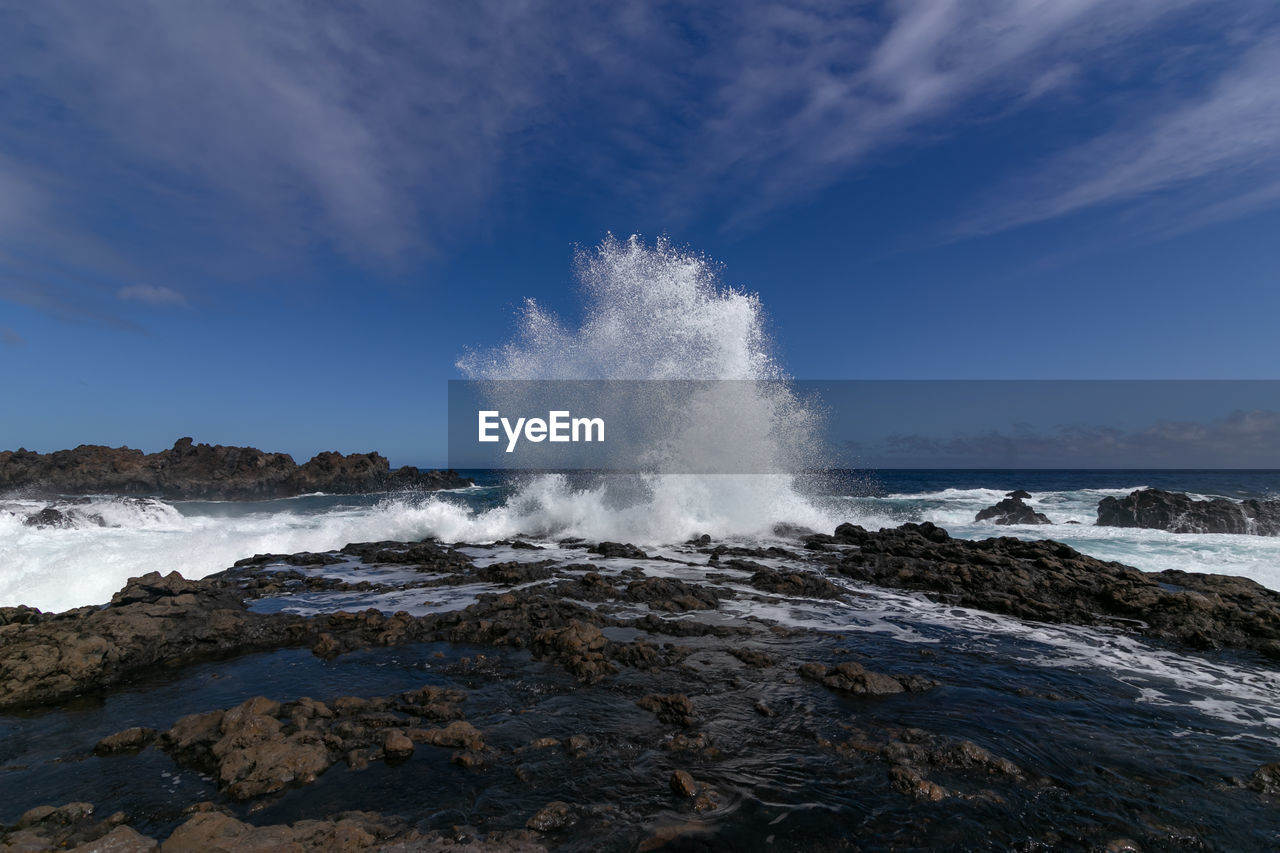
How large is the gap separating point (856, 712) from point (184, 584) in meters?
14.9

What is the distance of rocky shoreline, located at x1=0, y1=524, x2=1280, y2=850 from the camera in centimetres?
518

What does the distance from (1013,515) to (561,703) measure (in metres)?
36.0

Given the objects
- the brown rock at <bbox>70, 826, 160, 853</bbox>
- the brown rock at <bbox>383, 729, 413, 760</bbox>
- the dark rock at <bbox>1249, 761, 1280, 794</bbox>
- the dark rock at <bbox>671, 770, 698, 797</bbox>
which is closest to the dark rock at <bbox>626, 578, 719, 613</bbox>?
the dark rock at <bbox>671, 770, 698, 797</bbox>

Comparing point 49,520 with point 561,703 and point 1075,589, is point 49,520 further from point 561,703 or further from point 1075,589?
point 1075,589

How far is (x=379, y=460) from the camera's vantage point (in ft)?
232

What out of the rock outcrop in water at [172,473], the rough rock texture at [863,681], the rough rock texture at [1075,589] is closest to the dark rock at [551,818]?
the rough rock texture at [863,681]

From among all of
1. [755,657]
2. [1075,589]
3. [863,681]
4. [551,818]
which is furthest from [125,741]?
[1075,589]

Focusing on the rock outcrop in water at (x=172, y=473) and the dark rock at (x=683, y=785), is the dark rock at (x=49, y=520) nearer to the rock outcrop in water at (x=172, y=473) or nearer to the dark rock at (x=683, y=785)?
the dark rock at (x=683, y=785)

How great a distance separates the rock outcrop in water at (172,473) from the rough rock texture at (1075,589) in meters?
63.5

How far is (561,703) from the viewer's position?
8.06 meters

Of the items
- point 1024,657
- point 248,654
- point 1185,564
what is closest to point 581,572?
point 248,654

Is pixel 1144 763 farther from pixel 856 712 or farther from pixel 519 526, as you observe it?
pixel 519 526

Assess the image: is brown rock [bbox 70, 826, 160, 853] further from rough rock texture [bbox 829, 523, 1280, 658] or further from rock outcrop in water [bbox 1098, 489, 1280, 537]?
rock outcrop in water [bbox 1098, 489, 1280, 537]

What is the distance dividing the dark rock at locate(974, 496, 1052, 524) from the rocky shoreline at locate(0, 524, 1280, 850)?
20142mm
